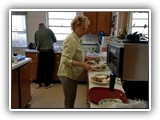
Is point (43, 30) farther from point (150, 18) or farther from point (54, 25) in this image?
point (150, 18)

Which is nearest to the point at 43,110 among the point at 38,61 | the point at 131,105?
the point at 38,61

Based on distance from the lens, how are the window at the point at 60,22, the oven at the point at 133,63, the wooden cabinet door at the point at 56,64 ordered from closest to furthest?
1. the oven at the point at 133,63
2. the window at the point at 60,22
3. the wooden cabinet door at the point at 56,64

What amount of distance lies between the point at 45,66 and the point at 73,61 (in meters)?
0.20

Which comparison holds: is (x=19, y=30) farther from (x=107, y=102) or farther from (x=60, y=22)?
(x=107, y=102)

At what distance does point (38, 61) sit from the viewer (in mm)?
1254

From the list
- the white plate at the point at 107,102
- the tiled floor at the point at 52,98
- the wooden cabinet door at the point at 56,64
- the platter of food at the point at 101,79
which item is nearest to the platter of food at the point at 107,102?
the white plate at the point at 107,102

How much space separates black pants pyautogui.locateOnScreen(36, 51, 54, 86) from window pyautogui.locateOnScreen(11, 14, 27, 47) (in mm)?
167

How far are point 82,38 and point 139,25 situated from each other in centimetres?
44

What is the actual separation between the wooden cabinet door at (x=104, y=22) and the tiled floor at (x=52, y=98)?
0.43 m

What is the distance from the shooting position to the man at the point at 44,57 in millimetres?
1107

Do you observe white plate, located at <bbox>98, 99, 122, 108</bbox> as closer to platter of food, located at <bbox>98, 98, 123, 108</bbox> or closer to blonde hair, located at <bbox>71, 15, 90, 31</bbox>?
platter of food, located at <bbox>98, 98, 123, 108</bbox>

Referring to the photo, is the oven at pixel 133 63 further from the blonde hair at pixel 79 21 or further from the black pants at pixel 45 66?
the black pants at pixel 45 66

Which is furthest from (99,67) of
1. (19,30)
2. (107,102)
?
(19,30)

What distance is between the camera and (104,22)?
48.0 inches
